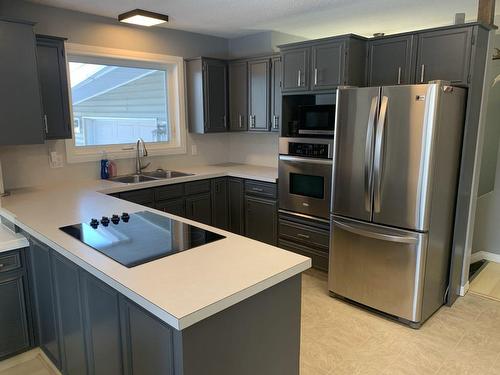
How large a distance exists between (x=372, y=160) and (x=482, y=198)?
1.96 meters

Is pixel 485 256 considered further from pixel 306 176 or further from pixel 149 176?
pixel 149 176

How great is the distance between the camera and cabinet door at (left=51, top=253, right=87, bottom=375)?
184 cm

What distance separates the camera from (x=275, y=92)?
4027 mm

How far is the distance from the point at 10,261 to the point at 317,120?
2.65m

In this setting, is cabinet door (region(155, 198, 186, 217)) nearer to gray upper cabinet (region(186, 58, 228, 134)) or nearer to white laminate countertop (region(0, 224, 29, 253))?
gray upper cabinet (region(186, 58, 228, 134))

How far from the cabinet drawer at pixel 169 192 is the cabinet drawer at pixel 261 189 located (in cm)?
72

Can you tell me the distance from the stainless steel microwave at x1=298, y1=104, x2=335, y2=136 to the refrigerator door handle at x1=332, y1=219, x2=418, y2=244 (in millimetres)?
830

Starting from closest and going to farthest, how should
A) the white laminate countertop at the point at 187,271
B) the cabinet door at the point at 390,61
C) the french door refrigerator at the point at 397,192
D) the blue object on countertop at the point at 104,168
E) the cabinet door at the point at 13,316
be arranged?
the white laminate countertop at the point at 187,271, the cabinet door at the point at 13,316, the french door refrigerator at the point at 397,192, the cabinet door at the point at 390,61, the blue object on countertop at the point at 104,168

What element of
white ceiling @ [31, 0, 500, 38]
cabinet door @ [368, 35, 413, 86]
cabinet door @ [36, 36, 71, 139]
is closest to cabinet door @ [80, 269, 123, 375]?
cabinet door @ [36, 36, 71, 139]

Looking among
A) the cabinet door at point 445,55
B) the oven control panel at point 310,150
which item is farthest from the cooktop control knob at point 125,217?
the cabinet door at point 445,55

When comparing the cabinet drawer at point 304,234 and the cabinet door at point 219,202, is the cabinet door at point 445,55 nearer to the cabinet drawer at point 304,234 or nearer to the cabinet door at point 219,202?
the cabinet drawer at point 304,234

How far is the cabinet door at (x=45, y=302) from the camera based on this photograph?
7.00 feet

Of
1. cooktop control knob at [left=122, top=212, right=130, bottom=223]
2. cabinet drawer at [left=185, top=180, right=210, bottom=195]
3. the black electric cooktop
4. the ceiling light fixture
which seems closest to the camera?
the black electric cooktop

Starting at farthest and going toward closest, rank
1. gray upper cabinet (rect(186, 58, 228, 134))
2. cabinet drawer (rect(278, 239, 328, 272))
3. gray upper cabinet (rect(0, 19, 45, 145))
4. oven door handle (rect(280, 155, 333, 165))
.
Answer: gray upper cabinet (rect(186, 58, 228, 134))
cabinet drawer (rect(278, 239, 328, 272))
oven door handle (rect(280, 155, 333, 165))
gray upper cabinet (rect(0, 19, 45, 145))
